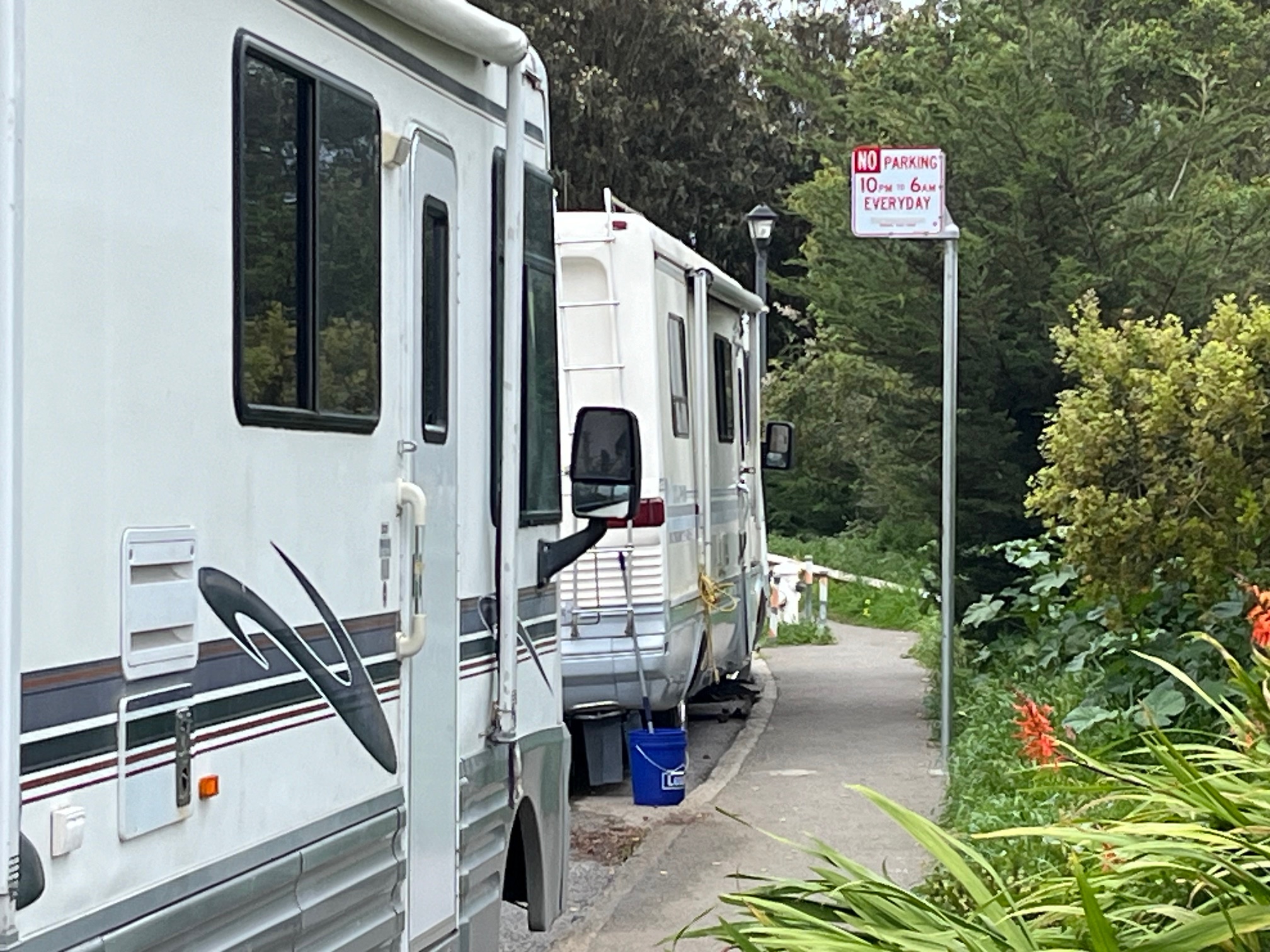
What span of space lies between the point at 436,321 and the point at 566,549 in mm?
1488

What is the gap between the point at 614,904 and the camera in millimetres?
8477

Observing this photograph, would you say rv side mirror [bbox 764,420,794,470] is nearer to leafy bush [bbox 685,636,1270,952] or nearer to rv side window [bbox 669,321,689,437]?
rv side window [bbox 669,321,689,437]

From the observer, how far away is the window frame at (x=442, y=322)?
502 cm

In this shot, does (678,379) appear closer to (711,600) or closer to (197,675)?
(711,600)

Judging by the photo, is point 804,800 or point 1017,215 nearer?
point 804,800

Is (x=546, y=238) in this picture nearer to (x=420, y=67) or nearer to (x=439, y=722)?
(x=420, y=67)

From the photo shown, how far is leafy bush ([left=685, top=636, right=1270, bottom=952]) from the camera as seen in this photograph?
164 inches

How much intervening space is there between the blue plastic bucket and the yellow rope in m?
1.79

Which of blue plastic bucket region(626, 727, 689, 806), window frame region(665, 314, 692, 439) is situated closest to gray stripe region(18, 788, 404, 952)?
blue plastic bucket region(626, 727, 689, 806)

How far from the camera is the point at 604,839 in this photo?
10.0 m

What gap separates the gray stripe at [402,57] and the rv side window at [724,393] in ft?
24.3

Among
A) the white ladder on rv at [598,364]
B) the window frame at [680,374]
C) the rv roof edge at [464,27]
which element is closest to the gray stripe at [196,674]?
the rv roof edge at [464,27]

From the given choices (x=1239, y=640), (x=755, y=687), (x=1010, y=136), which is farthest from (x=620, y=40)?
(x=1239, y=640)

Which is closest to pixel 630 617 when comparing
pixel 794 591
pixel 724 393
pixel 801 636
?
pixel 724 393
